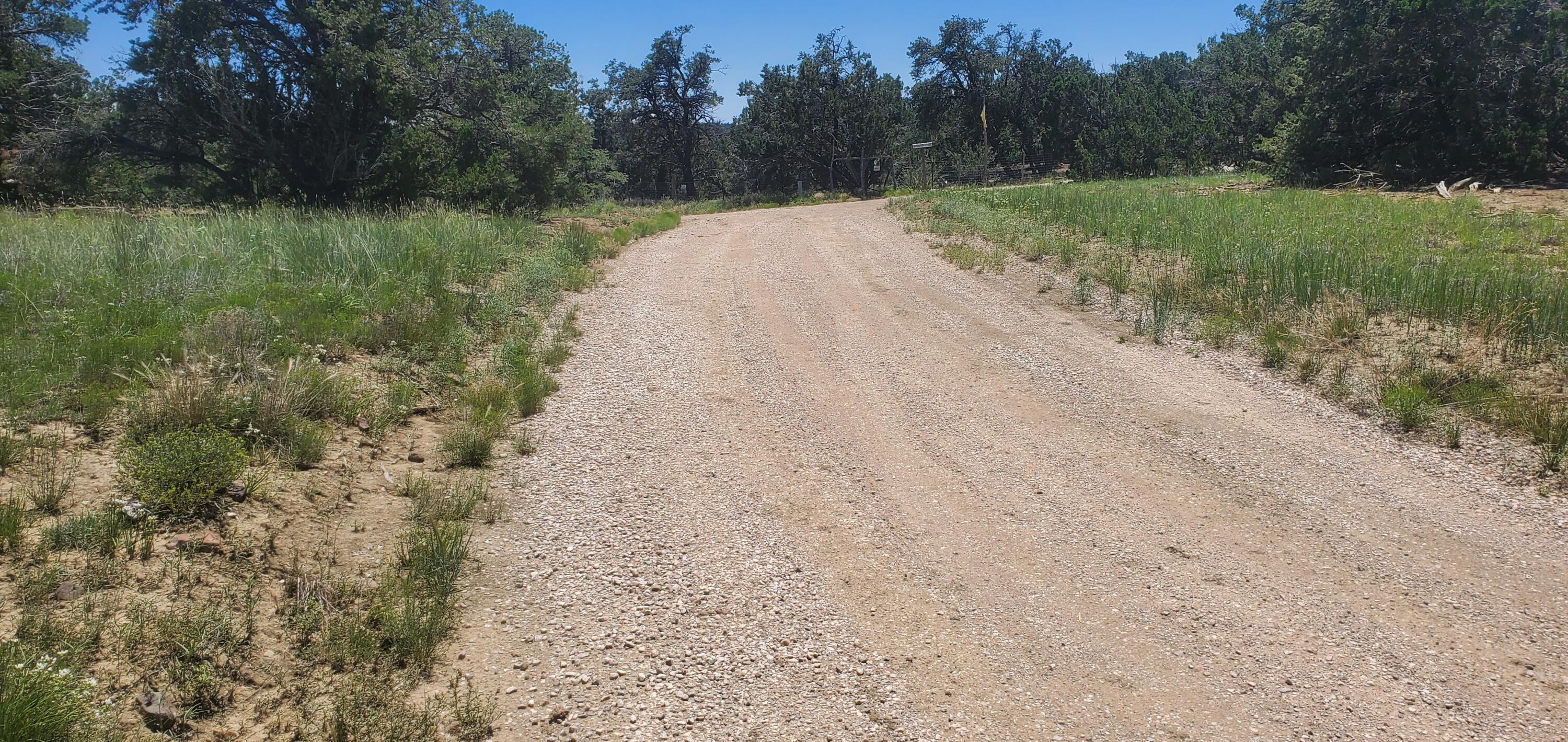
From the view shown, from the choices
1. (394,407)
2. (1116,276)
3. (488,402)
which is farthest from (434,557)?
(1116,276)

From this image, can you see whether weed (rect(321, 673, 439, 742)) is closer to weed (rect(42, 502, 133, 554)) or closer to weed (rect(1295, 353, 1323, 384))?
weed (rect(42, 502, 133, 554))

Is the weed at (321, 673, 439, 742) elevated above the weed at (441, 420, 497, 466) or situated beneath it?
situated beneath

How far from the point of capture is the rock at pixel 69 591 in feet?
11.6

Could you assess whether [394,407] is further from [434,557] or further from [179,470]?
[434,557]

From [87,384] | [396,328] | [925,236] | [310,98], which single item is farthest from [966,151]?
[87,384]

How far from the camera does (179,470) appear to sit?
14.7ft

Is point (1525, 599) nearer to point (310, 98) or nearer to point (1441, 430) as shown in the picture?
point (1441, 430)

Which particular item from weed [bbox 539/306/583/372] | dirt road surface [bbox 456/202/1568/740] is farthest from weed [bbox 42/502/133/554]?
weed [bbox 539/306/583/372]

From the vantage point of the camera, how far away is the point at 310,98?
793 inches

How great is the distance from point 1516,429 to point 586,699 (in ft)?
21.0

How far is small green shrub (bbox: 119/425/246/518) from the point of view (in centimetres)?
432

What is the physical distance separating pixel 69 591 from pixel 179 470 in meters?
0.99

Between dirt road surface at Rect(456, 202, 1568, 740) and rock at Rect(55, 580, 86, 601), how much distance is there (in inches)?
62.9

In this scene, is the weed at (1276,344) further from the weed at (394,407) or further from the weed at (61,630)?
the weed at (61,630)
